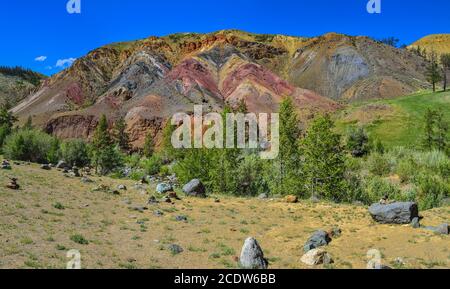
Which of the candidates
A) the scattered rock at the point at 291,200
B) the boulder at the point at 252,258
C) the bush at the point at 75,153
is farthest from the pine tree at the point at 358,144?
the boulder at the point at 252,258

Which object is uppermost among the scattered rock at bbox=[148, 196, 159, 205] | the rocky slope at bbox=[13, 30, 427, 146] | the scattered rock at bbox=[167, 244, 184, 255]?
the rocky slope at bbox=[13, 30, 427, 146]

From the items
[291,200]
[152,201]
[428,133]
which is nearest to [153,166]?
[152,201]

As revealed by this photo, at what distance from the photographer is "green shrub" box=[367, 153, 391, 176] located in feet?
149

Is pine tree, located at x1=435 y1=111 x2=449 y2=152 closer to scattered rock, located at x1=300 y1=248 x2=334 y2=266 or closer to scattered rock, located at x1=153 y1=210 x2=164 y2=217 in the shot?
scattered rock, located at x1=153 y1=210 x2=164 y2=217

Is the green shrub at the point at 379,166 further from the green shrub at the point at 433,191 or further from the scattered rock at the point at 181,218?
the scattered rock at the point at 181,218

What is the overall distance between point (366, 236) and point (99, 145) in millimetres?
46370

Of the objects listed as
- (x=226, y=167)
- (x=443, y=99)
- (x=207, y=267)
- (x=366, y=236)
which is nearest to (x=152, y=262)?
A: (x=207, y=267)

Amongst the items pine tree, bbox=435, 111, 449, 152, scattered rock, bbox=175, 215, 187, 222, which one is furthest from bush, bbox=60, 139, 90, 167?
pine tree, bbox=435, 111, 449, 152

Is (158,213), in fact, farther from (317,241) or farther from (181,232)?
(317,241)

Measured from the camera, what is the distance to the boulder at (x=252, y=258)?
13273 mm

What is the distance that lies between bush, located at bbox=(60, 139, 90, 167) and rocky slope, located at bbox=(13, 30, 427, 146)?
23.8 metres

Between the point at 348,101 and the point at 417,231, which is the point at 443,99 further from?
the point at 417,231

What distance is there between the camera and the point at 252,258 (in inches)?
528

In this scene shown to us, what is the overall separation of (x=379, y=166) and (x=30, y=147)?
1761 inches
